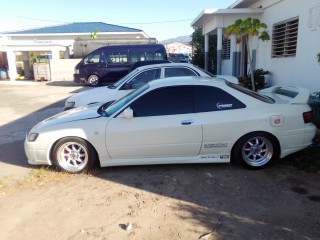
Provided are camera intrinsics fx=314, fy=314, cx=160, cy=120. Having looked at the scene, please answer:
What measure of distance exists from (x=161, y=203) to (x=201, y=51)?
19623 millimetres

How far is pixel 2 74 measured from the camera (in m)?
24.5

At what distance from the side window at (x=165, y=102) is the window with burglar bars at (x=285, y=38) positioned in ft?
20.1

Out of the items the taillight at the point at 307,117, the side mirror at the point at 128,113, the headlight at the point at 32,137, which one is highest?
the side mirror at the point at 128,113

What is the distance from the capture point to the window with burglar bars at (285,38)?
950 centimetres

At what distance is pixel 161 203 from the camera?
12.8 ft

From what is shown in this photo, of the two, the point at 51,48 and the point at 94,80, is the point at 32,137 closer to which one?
the point at 94,80

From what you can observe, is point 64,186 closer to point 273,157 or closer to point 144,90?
point 144,90

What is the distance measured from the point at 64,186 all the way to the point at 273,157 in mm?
3134

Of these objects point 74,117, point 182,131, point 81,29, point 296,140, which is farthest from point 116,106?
point 81,29

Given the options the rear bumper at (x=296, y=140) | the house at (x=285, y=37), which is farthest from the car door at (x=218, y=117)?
the house at (x=285, y=37)

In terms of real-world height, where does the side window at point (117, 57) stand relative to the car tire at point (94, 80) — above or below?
above

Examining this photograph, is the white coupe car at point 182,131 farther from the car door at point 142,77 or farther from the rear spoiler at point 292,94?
the car door at point 142,77

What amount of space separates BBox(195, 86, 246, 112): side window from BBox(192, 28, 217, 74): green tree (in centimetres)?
1531

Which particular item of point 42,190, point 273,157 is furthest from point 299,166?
point 42,190
